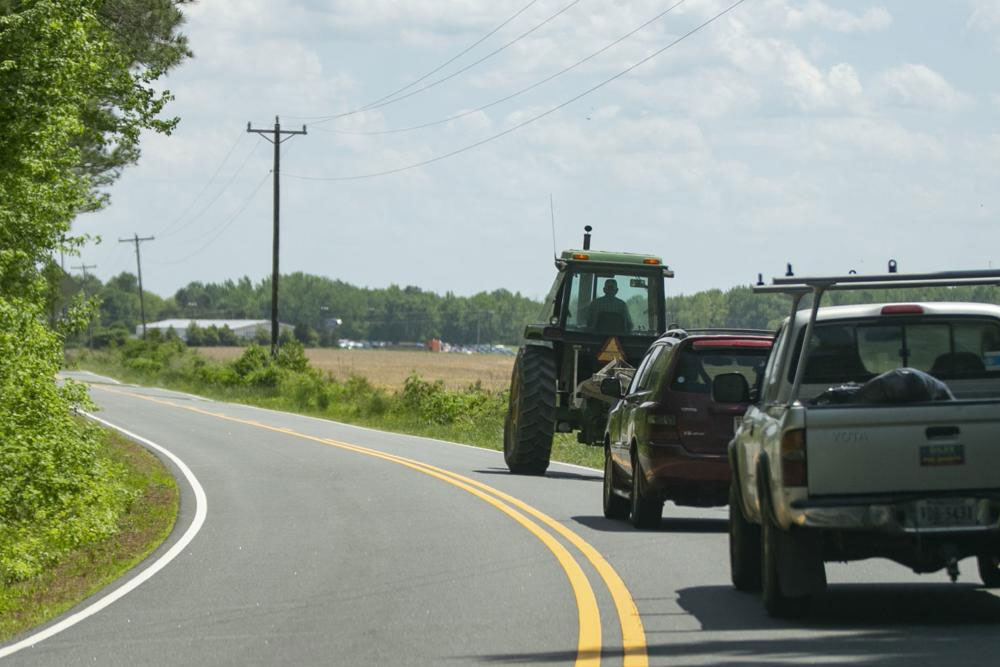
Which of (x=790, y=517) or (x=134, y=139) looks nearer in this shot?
(x=790, y=517)

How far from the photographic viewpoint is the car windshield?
22.4m

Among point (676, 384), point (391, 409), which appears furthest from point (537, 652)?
point (391, 409)

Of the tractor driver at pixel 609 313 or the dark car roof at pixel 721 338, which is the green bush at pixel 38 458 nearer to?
the dark car roof at pixel 721 338

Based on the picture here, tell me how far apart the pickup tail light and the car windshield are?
12876 millimetres

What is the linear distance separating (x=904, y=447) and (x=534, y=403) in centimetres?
1290

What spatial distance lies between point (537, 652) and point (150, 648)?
96.1 inches

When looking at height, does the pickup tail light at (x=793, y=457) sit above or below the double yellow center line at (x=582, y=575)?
above

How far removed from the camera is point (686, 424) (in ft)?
50.7

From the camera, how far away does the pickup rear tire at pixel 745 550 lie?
11.6 metres

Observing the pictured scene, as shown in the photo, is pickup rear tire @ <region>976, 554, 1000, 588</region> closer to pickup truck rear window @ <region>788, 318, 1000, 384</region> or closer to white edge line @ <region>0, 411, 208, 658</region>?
pickup truck rear window @ <region>788, 318, 1000, 384</region>

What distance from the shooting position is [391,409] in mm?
48219

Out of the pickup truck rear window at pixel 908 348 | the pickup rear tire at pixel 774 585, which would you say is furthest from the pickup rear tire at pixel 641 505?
the pickup rear tire at pixel 774 585

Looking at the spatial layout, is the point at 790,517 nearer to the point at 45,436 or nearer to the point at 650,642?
the point at 650,642

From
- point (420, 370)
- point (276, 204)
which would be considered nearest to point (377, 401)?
point (276, 204)
